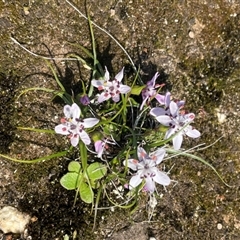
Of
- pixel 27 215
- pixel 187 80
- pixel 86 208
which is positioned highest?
pixel 187 80

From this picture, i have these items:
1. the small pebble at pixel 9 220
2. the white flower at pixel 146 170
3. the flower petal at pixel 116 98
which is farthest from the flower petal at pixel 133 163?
the small pebble at pixel 9 220

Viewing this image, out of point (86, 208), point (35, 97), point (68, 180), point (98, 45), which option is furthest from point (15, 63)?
point (86, 208)

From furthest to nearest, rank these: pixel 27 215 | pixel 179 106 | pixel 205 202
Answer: pixel 205 202, pixel 27 215, pixel 179 106

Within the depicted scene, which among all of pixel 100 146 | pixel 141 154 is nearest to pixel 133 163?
pixel 141 154

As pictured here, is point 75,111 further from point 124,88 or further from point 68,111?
point 124,88

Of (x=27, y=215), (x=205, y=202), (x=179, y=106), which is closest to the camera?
(x=179, y=106)

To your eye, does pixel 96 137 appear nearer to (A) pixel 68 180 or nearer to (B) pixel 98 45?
(A) pixel 68 180
